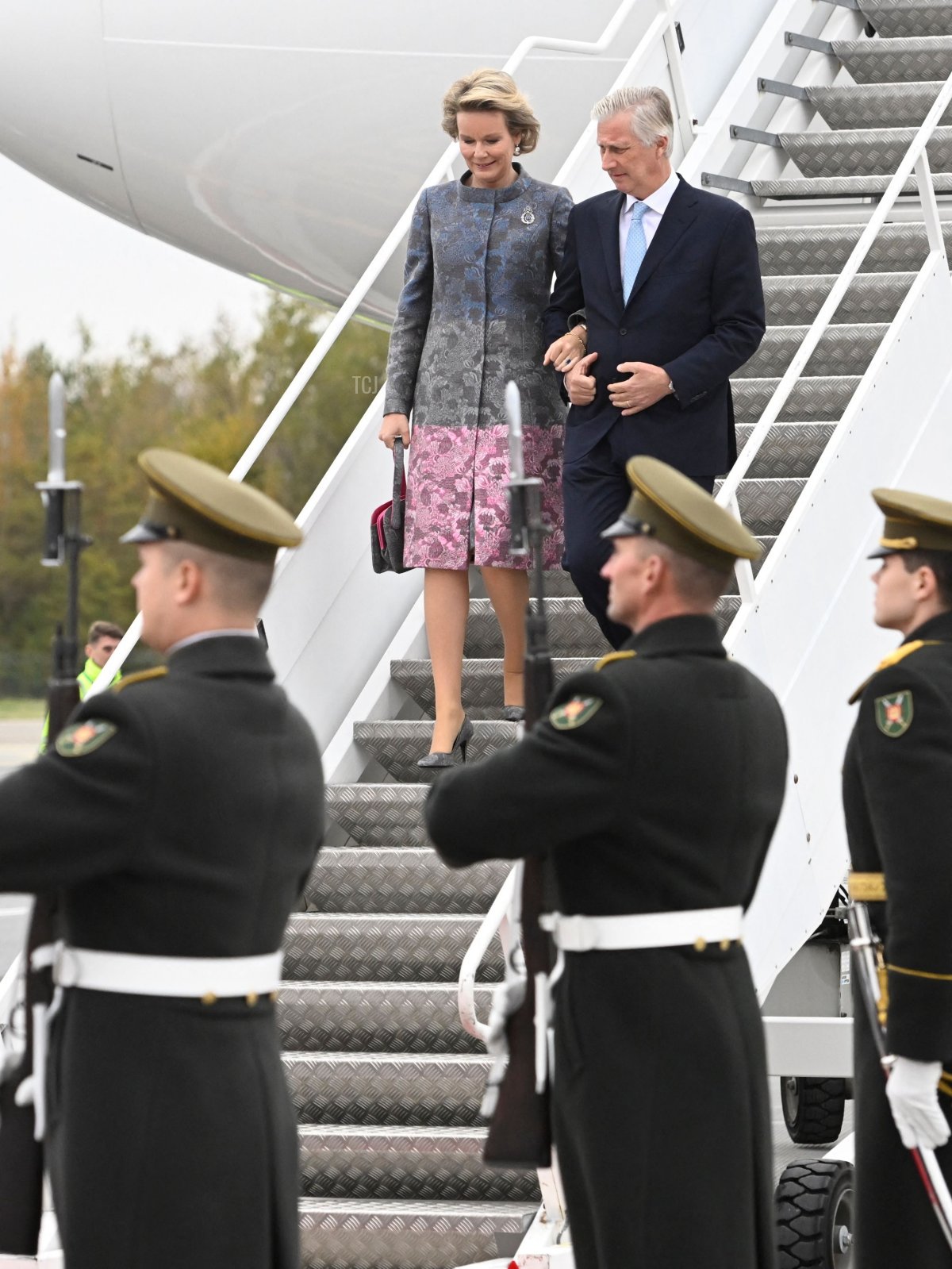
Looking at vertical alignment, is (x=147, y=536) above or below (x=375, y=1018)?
above

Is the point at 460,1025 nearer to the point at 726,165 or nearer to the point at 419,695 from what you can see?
the point at 419,695

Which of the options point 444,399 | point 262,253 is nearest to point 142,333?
point 262,253

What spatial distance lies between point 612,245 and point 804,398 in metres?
1.49

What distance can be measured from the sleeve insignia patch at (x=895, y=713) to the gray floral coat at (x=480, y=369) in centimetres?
182

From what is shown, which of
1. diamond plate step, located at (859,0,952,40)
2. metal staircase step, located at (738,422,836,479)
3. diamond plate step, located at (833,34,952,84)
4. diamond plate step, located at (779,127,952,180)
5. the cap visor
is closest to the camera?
the cap visor

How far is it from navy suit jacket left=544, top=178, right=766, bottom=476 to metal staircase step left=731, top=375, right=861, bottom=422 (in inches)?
53.3

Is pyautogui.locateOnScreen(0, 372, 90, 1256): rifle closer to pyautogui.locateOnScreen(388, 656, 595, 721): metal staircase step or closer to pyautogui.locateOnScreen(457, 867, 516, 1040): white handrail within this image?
pyautogui.locateOnScreen(457, 867, 516, 1040): white handrail

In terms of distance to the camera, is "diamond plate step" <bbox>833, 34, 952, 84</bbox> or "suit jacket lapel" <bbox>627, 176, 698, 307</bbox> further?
"diamond plate step" <bbox>833, 34, 952, 84</bbox>

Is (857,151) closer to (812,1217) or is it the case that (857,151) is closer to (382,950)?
(382,950)

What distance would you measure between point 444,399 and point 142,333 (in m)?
42.3

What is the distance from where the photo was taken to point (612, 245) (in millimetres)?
4645

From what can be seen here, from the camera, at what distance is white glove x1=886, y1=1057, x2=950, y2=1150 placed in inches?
121

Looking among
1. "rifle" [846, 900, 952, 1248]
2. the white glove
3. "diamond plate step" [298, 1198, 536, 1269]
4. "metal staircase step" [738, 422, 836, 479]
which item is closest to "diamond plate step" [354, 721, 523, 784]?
"metal staircase step" [738, 422, 836, 479]

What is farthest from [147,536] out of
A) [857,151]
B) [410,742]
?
[857,151]
